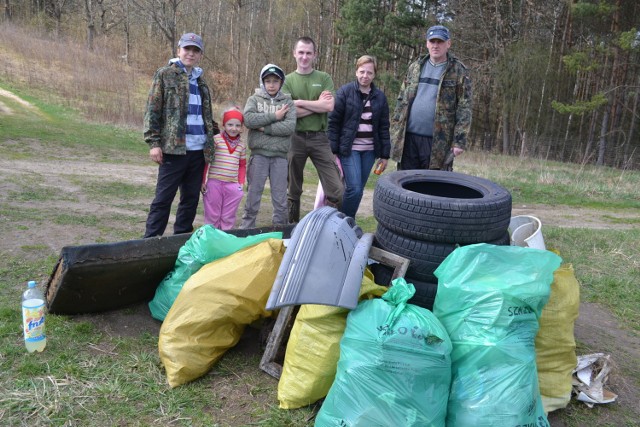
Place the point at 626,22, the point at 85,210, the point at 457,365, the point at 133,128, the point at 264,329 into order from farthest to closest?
1. the point at 626,22
2. the point at 133,128
3. the point at 85,210
4. the point at 264,329
5. the point at 457,365

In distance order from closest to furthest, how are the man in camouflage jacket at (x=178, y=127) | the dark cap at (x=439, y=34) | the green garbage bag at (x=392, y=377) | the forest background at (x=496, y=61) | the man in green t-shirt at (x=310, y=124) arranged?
the green garbage bag at (x=392, y=377) → the man in camouflage jacket at (x=178, y=127) → the dark cap at (x=439, y=34) → the man in green t-shirt at (x=310, y=124) → the forest background at (x=496, y=61)

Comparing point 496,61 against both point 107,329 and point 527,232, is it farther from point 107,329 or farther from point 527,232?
point 107,329

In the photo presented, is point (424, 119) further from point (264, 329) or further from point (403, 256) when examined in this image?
point (264, 329)

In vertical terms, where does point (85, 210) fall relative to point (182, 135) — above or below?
below

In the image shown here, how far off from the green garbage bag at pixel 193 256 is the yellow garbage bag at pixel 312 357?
865 millimetres

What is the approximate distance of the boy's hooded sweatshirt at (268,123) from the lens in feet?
15.0

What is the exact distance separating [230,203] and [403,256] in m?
2.16

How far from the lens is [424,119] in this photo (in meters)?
4.64

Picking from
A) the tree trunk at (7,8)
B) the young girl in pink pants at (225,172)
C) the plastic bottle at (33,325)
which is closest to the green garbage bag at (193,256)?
the plastic bottle at (33,325)

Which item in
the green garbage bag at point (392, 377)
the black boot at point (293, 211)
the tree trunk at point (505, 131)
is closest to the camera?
the green garbage bag at point (392, 377)

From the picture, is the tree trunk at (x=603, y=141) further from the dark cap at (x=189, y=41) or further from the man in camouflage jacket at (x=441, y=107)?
the dark cap at (x=189, y=41)

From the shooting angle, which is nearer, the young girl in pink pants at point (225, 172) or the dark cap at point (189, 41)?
the dark cap at point (189, 41)

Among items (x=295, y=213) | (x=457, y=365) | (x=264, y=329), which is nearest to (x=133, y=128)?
(x=295, y=213)

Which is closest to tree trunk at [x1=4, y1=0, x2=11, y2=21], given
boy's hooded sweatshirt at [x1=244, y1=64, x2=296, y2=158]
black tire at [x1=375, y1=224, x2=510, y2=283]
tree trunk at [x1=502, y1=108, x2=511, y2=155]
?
tree trunk at [x1=502, y1=108, x2=511, y2=155]
